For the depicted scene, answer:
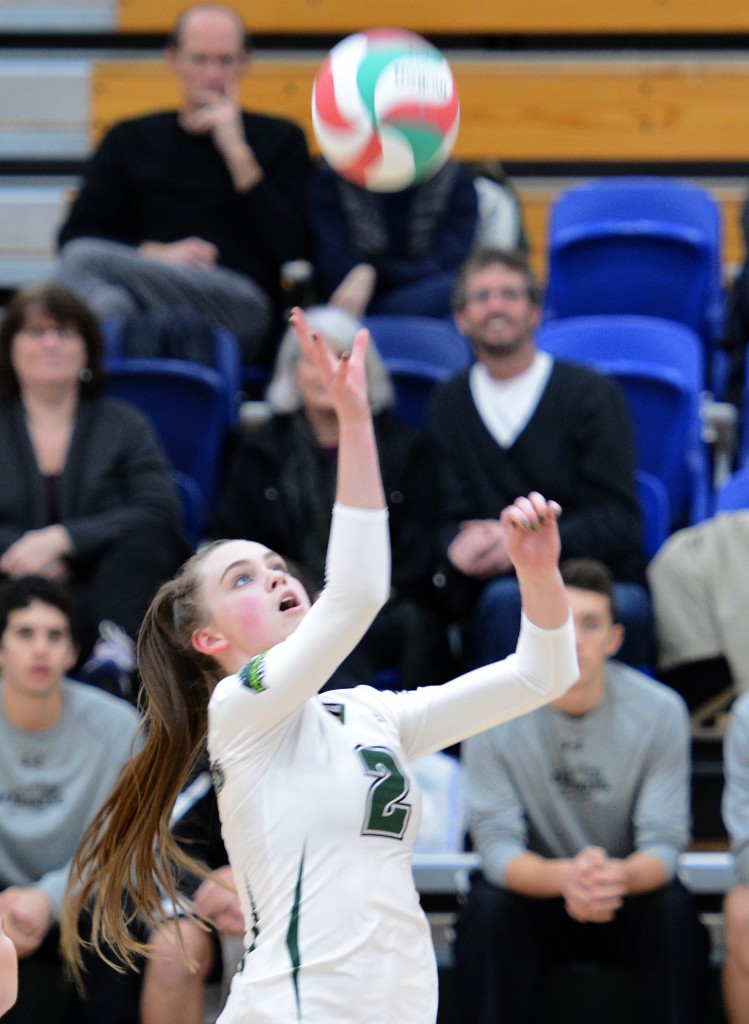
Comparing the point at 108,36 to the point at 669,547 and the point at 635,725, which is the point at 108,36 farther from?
the point at 635,725

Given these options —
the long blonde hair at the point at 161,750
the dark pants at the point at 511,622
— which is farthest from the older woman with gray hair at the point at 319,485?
the long blonde hair at the point at 161,750

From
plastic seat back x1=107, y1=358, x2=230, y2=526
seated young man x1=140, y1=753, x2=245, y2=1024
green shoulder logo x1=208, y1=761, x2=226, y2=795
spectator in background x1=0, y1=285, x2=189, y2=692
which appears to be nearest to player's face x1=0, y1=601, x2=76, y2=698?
spectator in background x1=0, y1=285, x2=189, y2=692

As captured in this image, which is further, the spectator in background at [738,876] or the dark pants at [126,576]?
the dark pants at [126,576]

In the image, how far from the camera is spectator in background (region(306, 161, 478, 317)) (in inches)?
250

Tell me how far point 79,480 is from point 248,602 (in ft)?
7.90

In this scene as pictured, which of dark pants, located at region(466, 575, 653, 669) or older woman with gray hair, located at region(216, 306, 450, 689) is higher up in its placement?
older woman with gray hair, located at region(216, 306, 450, 689)

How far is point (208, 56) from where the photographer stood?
250 inches

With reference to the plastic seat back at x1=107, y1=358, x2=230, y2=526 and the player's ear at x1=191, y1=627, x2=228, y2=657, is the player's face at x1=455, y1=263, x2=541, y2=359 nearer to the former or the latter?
the plastic seat back at x1=107, y1=358, x2=230, y2=526

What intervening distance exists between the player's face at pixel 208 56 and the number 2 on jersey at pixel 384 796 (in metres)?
4.15

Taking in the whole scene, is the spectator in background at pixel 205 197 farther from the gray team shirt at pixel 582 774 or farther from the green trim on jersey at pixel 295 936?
the green trim on jersey at pixel 295 936

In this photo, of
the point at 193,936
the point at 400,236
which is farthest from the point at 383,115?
the point at 400,236

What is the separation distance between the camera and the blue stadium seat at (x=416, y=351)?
6.00 meters

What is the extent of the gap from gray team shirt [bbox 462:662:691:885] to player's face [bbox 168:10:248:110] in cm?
313

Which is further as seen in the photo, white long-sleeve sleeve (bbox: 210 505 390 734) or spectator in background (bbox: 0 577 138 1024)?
spectator in background (bbox: 0 577 138 1024)
